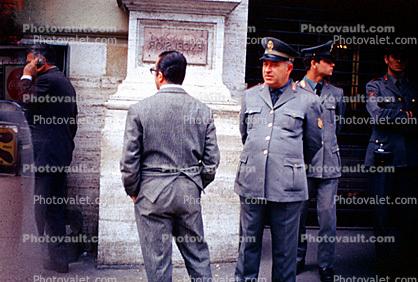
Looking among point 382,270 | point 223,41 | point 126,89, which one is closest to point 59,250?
point 126,89

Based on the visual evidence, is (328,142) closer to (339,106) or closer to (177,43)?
(339,106)

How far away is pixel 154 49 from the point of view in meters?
6.52

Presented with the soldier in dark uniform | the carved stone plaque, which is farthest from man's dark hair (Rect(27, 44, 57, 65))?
the carved stone plaque

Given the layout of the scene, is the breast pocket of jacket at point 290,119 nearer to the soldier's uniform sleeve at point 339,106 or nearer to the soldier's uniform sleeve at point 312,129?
the soldier's uniform sleeve at point 312,129

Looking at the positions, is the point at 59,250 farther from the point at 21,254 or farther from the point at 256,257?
the point at 256,257

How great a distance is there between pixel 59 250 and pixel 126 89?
175 centimetres

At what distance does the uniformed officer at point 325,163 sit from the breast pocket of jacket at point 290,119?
3.30ft

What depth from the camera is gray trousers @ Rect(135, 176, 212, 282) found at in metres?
4.62

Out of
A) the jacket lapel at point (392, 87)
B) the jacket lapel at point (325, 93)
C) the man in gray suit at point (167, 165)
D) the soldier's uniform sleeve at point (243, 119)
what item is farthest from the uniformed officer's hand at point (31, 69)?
the jacket lapel at point (392, 87)

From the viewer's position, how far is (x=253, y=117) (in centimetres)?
530

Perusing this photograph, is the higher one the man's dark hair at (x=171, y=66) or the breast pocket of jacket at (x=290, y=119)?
the man's dark hair at (x=171, y=66)

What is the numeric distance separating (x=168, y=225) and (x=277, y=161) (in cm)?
105

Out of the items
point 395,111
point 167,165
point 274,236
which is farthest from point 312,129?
point 395,111

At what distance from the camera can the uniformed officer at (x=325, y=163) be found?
6.18 metres
